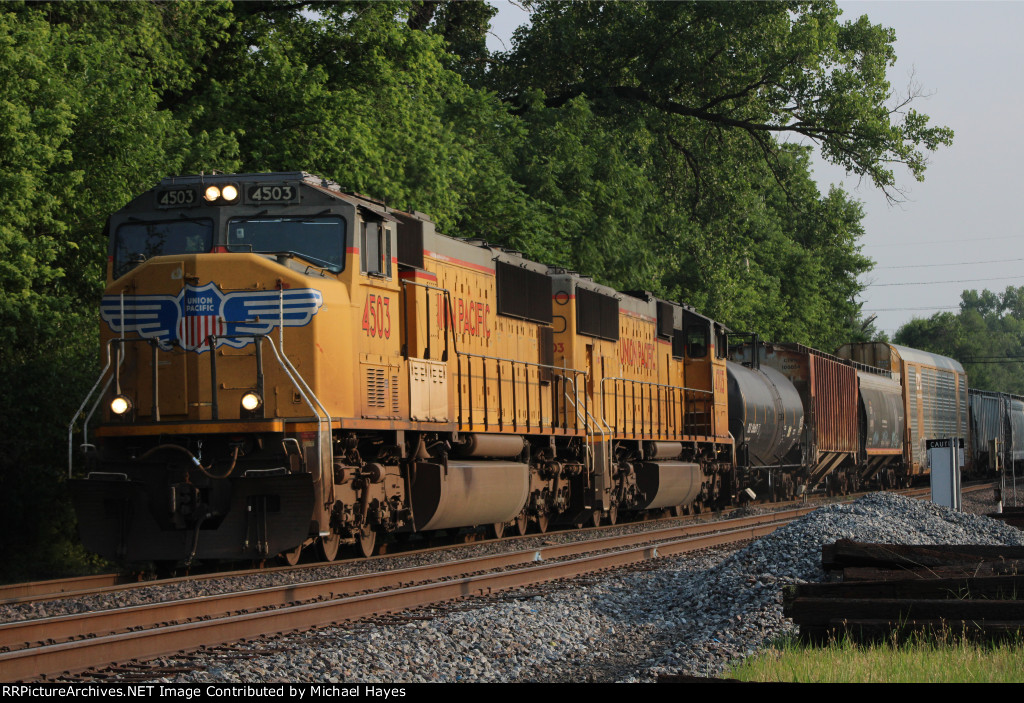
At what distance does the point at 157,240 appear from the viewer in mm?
12594

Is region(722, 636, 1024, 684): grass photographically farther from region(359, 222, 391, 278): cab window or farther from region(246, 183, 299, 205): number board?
region(246, 183, 299, 205): number board

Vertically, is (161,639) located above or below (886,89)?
below

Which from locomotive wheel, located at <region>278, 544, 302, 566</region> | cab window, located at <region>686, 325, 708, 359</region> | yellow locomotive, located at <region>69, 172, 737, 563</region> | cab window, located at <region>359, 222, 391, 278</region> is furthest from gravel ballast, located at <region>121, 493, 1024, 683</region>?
cab window, located at <region>686, 325, 708, 359</region>

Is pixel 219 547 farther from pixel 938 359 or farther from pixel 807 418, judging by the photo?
pixel 938 359

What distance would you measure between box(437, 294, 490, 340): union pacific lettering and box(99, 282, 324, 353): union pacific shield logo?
9.68 ft

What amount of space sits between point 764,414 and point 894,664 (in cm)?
1984

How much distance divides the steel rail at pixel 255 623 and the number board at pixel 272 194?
4249 millimetres

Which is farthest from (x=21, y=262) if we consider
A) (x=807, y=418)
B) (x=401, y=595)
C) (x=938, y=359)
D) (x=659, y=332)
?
(x=938, y=359)

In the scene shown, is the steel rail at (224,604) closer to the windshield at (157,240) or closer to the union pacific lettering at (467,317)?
A: the union pacific lettering at (467,317)

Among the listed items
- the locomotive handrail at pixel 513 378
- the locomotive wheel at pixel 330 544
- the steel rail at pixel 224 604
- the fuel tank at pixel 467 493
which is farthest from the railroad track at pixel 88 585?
the locomotive handrail at pixel 513 378

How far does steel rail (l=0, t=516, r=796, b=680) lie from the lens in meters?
7.14

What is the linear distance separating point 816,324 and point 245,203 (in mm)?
46516

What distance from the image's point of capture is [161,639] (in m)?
7.85

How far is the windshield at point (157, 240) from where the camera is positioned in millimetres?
12422
